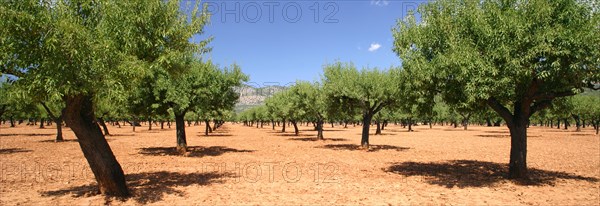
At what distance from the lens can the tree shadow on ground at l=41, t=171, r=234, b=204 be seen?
41.3 feet

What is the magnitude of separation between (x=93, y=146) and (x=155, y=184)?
3.91m

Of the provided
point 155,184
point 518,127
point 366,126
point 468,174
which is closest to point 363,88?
point 366,126

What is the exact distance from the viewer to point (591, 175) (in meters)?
17.9

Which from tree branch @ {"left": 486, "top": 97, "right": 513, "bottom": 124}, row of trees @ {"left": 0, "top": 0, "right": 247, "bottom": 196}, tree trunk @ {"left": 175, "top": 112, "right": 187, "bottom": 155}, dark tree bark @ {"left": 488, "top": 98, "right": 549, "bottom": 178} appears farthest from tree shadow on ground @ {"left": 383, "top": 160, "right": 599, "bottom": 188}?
tree trunk @ {"left": 175, "top": 112, "right": 187, "bottom": 155}

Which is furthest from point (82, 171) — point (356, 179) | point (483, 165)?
point (483, 165)

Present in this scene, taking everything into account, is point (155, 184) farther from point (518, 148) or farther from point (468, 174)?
point (518, 148)

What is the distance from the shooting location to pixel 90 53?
384 inches

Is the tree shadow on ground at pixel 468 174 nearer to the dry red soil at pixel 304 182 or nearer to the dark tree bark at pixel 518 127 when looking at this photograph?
the dry red soil at pixel 304 182

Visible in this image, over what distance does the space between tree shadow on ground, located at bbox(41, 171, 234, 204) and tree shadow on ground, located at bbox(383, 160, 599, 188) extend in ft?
33.0

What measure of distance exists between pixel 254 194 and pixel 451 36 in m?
10.6

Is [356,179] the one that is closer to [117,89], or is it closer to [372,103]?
[117,89]

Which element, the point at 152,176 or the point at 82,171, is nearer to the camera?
the point at 152,176

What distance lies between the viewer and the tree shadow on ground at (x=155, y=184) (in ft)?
41.3

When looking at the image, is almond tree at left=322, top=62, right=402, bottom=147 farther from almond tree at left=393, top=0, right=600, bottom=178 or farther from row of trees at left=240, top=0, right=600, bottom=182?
almond tree at left=393, top=0, right=600, bottom=178
